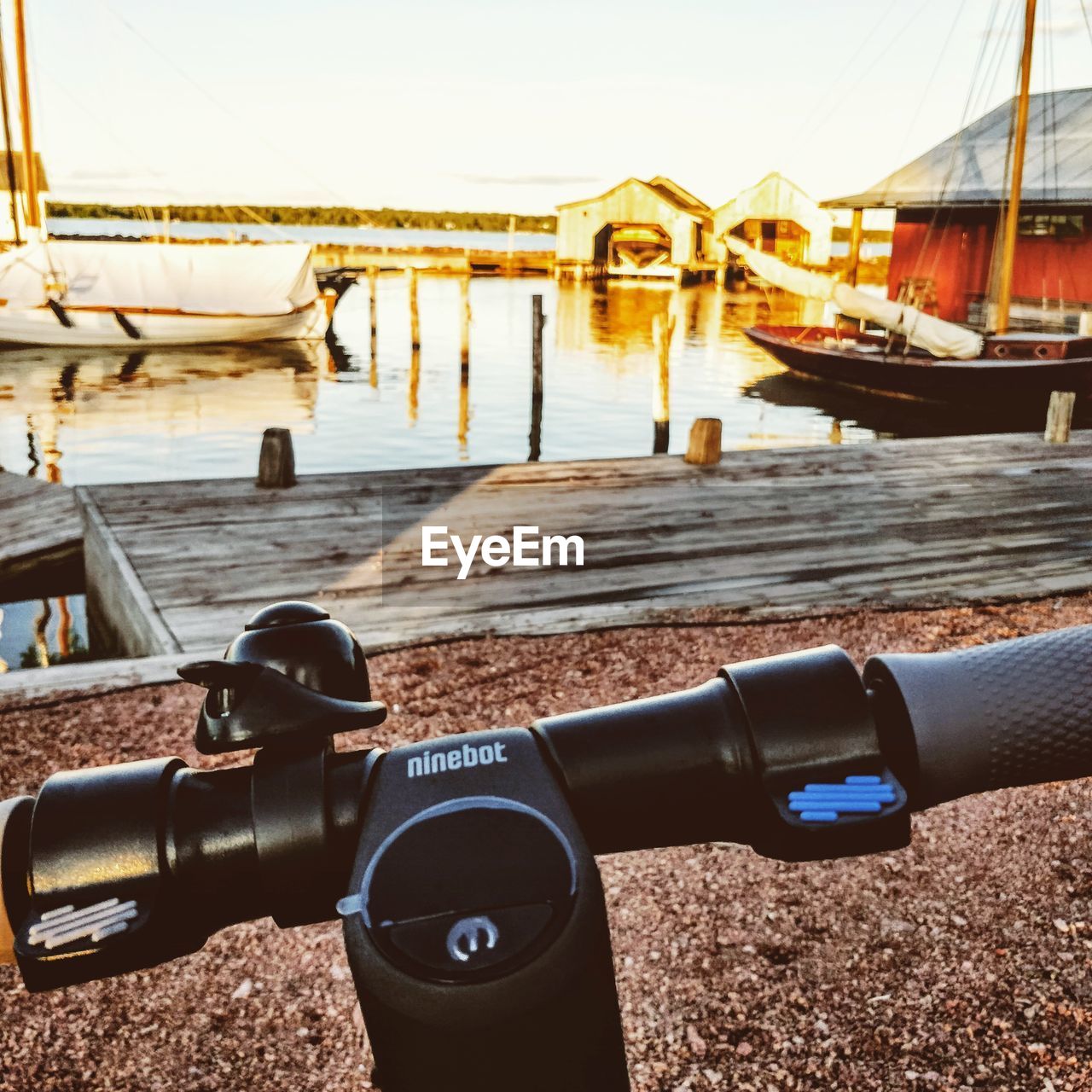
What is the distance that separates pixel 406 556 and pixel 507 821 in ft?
21.2

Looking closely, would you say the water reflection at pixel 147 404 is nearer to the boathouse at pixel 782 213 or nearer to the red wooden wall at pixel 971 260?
the red wooden wall at pixel 971 260

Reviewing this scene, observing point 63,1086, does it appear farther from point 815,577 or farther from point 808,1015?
point 815,577

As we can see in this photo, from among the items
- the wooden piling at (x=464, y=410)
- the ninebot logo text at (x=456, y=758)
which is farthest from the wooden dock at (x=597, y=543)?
the wooden piling at (x=464, y=410)

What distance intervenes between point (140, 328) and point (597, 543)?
30.2m

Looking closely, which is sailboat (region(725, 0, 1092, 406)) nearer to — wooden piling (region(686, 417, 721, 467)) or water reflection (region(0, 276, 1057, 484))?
water reflection (region(0, 276, 1057, 484))

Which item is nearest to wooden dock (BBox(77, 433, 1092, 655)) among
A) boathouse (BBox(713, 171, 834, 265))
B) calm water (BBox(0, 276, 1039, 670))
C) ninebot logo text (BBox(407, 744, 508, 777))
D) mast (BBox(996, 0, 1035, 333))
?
calm water (BBox(0, 276, 1039, 670))

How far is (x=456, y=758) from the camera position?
0.74 metres

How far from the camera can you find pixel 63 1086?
2447 millimetres

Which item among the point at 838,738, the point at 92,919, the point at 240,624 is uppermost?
the point at 838,738

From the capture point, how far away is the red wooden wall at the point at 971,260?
2742cm

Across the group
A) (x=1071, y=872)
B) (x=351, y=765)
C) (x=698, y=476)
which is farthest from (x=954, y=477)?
(x=351, y=765)

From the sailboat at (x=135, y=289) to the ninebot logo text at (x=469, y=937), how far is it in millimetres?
34718

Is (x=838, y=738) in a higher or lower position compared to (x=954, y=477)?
higher

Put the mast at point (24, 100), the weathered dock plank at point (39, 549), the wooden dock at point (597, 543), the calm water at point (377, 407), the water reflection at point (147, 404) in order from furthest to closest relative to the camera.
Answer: the mast at point (24, 100)
the calm water at point (377, 407)
the water reflection at point (147, 404)
the weathered dock plank at point (39, 549)
the wooden dock at point (597, 543)
